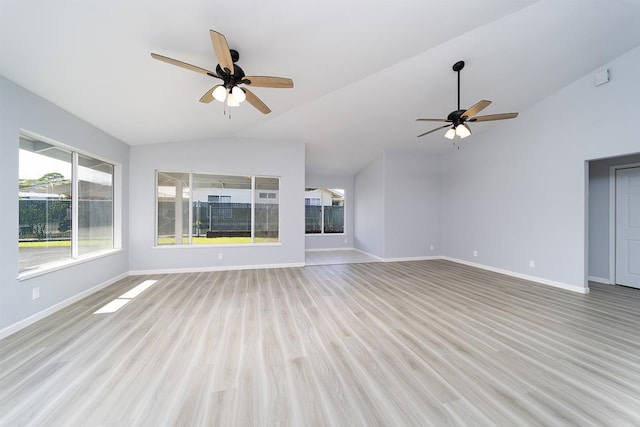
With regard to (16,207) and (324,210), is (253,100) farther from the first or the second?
(324,210)

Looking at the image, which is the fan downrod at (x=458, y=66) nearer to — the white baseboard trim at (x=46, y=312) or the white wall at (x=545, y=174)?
the white wall at (x=545, y=174)

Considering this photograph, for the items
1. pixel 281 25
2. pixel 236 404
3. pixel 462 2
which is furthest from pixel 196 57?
pixel 236 404

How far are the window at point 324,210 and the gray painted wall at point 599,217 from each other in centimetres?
615

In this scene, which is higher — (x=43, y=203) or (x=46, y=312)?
(x=43, y=203)

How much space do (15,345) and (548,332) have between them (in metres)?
5.46

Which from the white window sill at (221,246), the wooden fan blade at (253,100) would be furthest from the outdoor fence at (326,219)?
the wooden fan blade at (253,100)

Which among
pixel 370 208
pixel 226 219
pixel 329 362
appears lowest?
pixel 329 362

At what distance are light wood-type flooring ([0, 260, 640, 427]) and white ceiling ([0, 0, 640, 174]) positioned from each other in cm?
279

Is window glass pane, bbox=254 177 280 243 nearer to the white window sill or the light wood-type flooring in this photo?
the white window sill

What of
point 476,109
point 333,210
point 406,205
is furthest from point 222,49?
point 333,210

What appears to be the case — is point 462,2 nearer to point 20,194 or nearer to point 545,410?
point 545,410

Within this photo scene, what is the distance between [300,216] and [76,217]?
390 centimetres

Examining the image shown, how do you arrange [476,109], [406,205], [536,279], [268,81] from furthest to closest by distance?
[406,205], [536,279], [476,109], [268,81]

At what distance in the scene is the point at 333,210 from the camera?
8758 mm
